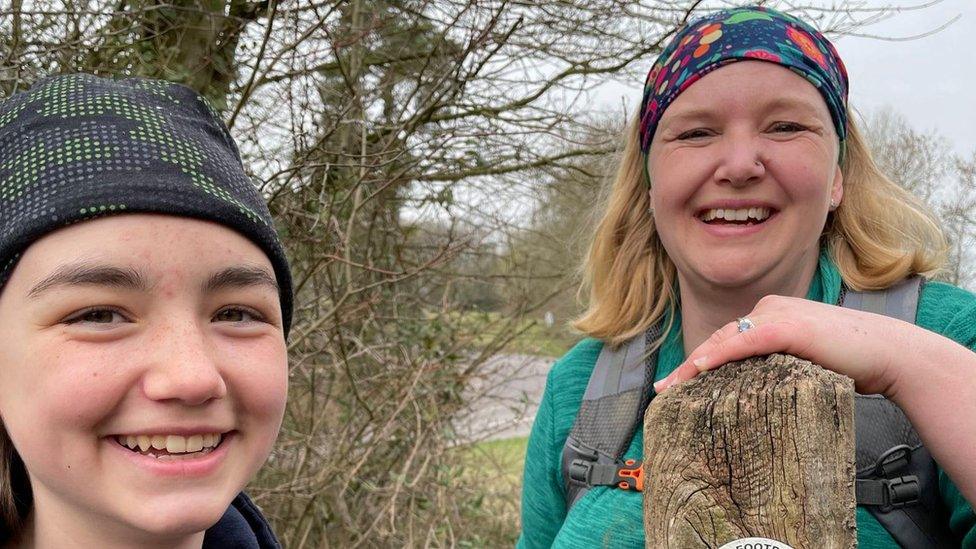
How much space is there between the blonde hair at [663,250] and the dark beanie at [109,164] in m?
1.12

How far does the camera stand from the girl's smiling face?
1247 millimetres

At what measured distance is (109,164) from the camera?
1.34m

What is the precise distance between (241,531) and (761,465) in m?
1.23

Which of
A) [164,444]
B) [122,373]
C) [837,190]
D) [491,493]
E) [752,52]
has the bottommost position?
[491,493]

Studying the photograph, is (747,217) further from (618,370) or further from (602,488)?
(602,488)

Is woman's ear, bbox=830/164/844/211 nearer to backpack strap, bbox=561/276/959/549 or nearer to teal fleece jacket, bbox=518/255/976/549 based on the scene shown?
teal fleece jacket, bbox=518/255/976/549

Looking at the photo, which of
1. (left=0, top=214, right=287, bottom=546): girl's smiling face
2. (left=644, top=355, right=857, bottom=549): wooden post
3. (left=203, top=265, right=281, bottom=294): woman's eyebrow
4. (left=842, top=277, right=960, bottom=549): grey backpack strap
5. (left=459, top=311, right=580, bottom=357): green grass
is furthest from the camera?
(left=459, top=311, right=580, bottom=357): green grass

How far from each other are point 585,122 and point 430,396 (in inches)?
88.8

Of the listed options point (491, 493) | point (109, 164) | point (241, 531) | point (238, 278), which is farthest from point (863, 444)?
point (491, 493)

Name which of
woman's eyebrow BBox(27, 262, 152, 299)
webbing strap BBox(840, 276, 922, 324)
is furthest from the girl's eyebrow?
webbing strap BBox(840, 276, 922, 324)

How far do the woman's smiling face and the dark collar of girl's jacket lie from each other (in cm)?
125

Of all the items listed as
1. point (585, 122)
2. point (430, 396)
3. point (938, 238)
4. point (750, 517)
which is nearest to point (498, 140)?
point (585, 122)

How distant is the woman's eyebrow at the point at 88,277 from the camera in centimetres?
126

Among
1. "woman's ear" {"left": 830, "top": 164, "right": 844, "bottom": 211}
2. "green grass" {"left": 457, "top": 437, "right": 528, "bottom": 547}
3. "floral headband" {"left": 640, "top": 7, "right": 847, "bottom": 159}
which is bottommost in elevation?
"green grass" {"left": 457, "top": 437, "right": 528, "bottom": 547}
